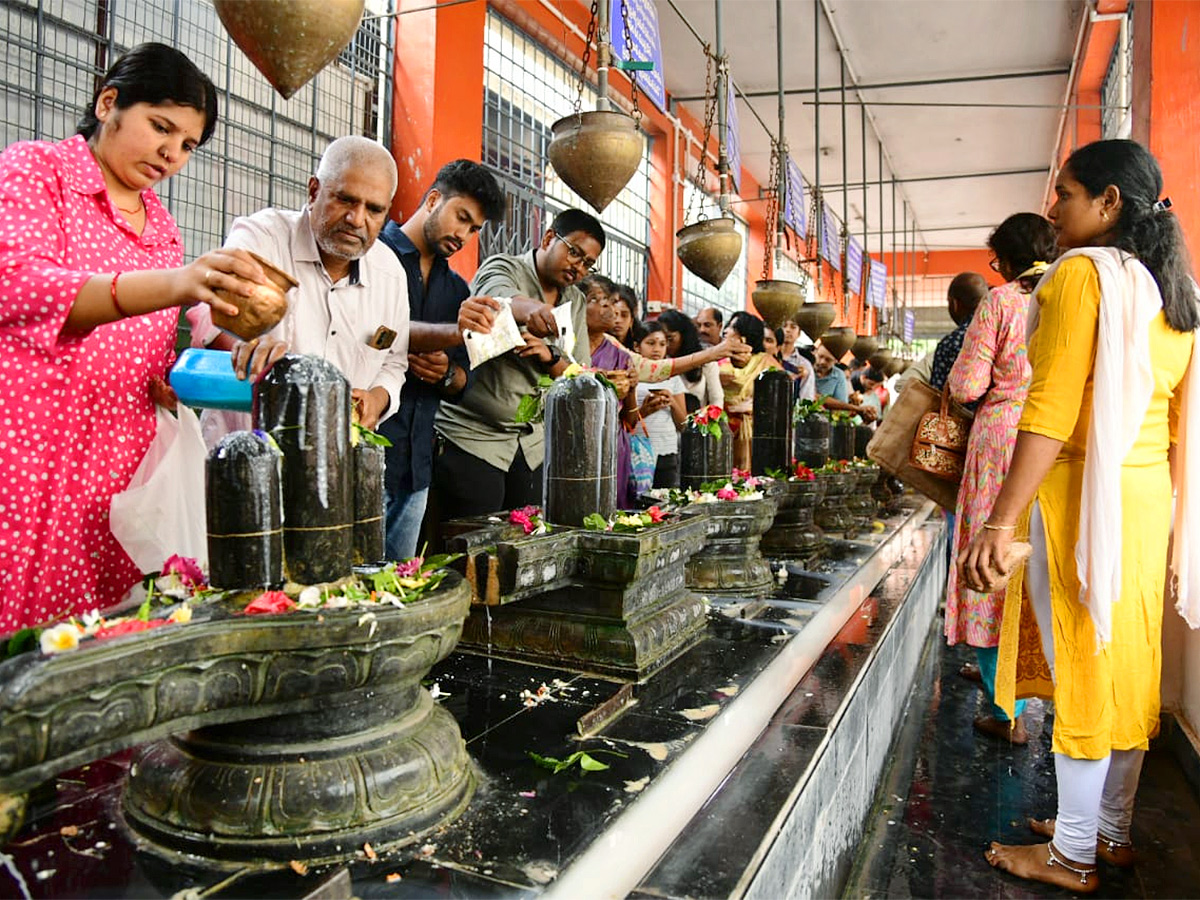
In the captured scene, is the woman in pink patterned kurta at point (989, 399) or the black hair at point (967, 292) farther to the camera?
the black hair at point (967, 292)

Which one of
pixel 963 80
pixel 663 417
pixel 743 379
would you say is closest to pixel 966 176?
pixel 963 80

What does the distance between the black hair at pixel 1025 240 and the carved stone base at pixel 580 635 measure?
1.72 metres

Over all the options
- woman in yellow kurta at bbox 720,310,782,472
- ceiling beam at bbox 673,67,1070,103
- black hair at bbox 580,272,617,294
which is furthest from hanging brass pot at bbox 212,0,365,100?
ceiling beam at bbox 673,67,1070,103

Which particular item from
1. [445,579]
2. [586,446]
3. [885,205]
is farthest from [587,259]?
[885,205]

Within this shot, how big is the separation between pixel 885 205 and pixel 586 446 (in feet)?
37.9

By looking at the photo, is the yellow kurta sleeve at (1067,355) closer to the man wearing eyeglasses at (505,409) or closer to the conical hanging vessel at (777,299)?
the man wearing eyeglasses at (505,409)

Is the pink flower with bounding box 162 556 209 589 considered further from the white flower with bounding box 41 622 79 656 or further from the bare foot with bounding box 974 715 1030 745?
the bare foot with bounding box 974 715 1030 745

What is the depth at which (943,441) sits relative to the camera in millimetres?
2932

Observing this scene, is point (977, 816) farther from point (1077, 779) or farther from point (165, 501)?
point (165, 501)

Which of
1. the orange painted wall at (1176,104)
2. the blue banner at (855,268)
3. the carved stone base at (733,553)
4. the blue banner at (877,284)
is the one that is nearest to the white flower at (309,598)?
the carved stone base at (733,553)

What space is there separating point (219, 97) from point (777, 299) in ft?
9.23

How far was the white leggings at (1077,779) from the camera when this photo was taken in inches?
72.7

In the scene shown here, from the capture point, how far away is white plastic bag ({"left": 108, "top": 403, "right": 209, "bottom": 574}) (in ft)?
5.06

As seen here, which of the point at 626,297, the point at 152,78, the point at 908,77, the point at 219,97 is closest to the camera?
the point at 152,78
